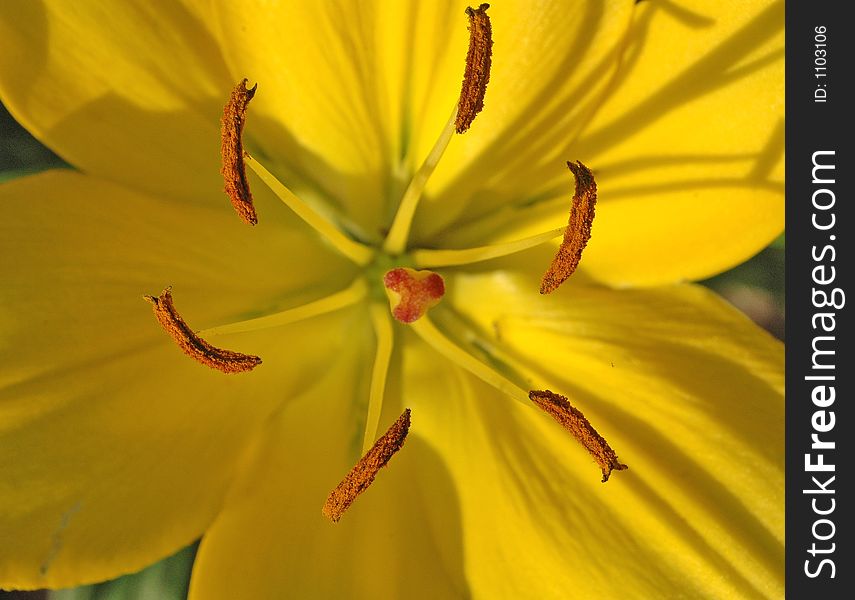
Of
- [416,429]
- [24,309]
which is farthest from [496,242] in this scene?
[24,309]

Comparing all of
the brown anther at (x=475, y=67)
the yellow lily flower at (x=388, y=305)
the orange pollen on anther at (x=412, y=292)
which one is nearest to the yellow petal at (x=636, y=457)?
the yellow lily flower at (x=388, y=305)

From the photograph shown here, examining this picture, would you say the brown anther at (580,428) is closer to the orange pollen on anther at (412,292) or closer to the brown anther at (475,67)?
the orange pollen on anther at (412,292)

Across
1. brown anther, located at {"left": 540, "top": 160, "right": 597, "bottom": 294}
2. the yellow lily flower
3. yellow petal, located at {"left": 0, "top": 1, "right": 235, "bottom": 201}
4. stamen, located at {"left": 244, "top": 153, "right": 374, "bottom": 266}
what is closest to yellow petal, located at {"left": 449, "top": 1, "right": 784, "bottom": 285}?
the yellow lily flower

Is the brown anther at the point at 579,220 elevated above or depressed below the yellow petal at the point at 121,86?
below

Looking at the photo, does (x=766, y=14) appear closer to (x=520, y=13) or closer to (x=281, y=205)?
(x=520, y=13)
